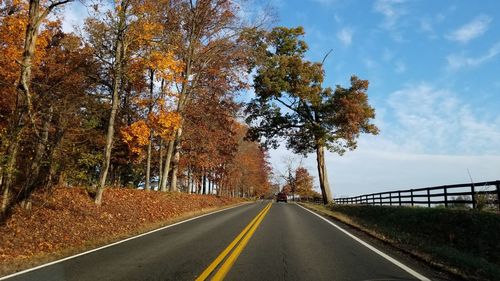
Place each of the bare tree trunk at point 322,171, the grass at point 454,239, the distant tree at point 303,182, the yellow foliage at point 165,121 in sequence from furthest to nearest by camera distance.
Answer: the distant tree at point 303,182 → the bare tree trunk at point 322,171 → the yellow foliage at point 165,121 → the grass at point 454,239

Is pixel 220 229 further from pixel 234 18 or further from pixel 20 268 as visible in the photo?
pixel 234 18

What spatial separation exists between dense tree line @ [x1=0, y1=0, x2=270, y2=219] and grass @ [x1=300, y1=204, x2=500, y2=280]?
36.7 ft

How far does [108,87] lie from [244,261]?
2221 cm

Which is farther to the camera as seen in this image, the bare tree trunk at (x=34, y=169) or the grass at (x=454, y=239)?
the bare tree trunk at (x=34, y=169)

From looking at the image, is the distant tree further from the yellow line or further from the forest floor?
the yellow line

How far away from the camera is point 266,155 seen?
A: 95125 mm

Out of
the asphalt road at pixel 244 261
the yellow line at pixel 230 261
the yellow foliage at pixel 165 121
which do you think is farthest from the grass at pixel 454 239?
the yellow foliage at pixel 165 121

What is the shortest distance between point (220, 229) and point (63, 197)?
6.98 meters

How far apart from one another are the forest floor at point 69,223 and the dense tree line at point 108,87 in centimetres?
72

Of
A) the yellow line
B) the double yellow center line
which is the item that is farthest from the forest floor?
the yellow line

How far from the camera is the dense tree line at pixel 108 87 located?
49.8ft

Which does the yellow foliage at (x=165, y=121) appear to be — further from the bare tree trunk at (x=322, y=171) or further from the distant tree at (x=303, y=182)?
the distant tree at (x=303, y=182)

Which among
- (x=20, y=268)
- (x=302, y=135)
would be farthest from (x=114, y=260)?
(x=302, y=135)

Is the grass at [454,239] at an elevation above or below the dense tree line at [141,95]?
below
